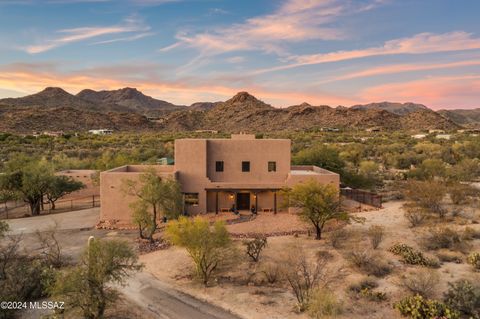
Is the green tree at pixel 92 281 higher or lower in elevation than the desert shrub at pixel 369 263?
higher

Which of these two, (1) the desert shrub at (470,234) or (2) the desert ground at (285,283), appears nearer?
(2) the desert ground at (285,283)

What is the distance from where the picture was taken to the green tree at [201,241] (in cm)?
1656

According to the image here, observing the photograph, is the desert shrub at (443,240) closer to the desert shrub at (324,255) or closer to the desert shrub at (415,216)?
the desert shrub at (415,216)

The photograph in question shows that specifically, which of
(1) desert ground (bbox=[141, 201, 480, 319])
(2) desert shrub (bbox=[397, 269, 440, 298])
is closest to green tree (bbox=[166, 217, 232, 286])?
(1) desert ground (bbox=[141, 201, 480, 319])

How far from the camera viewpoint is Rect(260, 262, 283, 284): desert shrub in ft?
54.9

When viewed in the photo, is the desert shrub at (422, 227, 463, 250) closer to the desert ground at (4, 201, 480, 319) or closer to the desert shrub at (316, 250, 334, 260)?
the desert ground at (4, 201, 480, 319)

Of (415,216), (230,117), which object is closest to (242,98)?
(230,117)

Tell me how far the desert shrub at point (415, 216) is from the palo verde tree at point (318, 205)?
5283mm

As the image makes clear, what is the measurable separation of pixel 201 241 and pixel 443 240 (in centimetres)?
1370

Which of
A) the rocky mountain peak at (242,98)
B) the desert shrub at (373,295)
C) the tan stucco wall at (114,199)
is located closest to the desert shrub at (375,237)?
the desert shrub at (373,295)

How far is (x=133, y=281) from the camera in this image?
16.7m

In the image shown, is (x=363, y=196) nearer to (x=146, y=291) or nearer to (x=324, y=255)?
(x=324, y=255)

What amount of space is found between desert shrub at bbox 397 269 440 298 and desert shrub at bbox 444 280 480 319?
0.73 meters

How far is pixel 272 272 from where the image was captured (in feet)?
56.0
